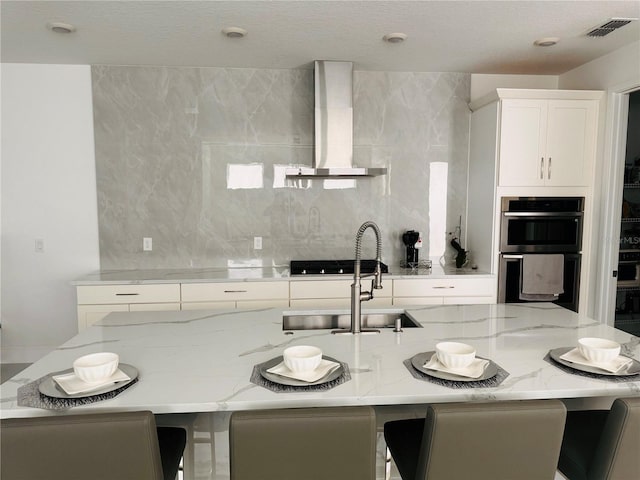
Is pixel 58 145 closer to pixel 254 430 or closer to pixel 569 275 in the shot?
pixel 254 430

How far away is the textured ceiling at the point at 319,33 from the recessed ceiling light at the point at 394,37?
48 millimetres

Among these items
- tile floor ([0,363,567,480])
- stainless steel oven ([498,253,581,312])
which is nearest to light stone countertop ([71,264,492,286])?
stainless steel oven ([498,253,581,312])

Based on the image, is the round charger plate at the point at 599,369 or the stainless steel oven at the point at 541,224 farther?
the stainless steel oven at the point at 541,224

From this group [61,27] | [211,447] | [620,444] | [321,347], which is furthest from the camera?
[61,27]

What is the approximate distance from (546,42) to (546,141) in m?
0.75

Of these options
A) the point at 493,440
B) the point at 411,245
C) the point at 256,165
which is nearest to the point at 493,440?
the point at 493,440

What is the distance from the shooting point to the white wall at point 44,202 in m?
3.89

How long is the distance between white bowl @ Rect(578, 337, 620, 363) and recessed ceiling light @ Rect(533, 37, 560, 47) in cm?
238

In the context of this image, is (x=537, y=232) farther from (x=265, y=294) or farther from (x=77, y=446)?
(x=77, y=446)

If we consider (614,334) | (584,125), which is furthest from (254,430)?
(584,125)

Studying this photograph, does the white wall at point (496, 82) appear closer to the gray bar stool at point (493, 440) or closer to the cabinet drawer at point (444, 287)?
the cabinet drawer at point (444, 287)

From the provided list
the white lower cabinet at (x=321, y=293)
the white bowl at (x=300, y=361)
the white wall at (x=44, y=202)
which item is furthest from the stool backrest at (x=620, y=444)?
the white wall at (x=44, y=202)

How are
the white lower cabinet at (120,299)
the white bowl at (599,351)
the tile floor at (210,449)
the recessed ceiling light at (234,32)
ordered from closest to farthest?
the white bowl at (599,351) < the tile floor at (210,449) < the recessed ceiling light at (234,32) < the white lower cabinet at (120,299)

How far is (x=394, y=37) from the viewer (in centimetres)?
316
